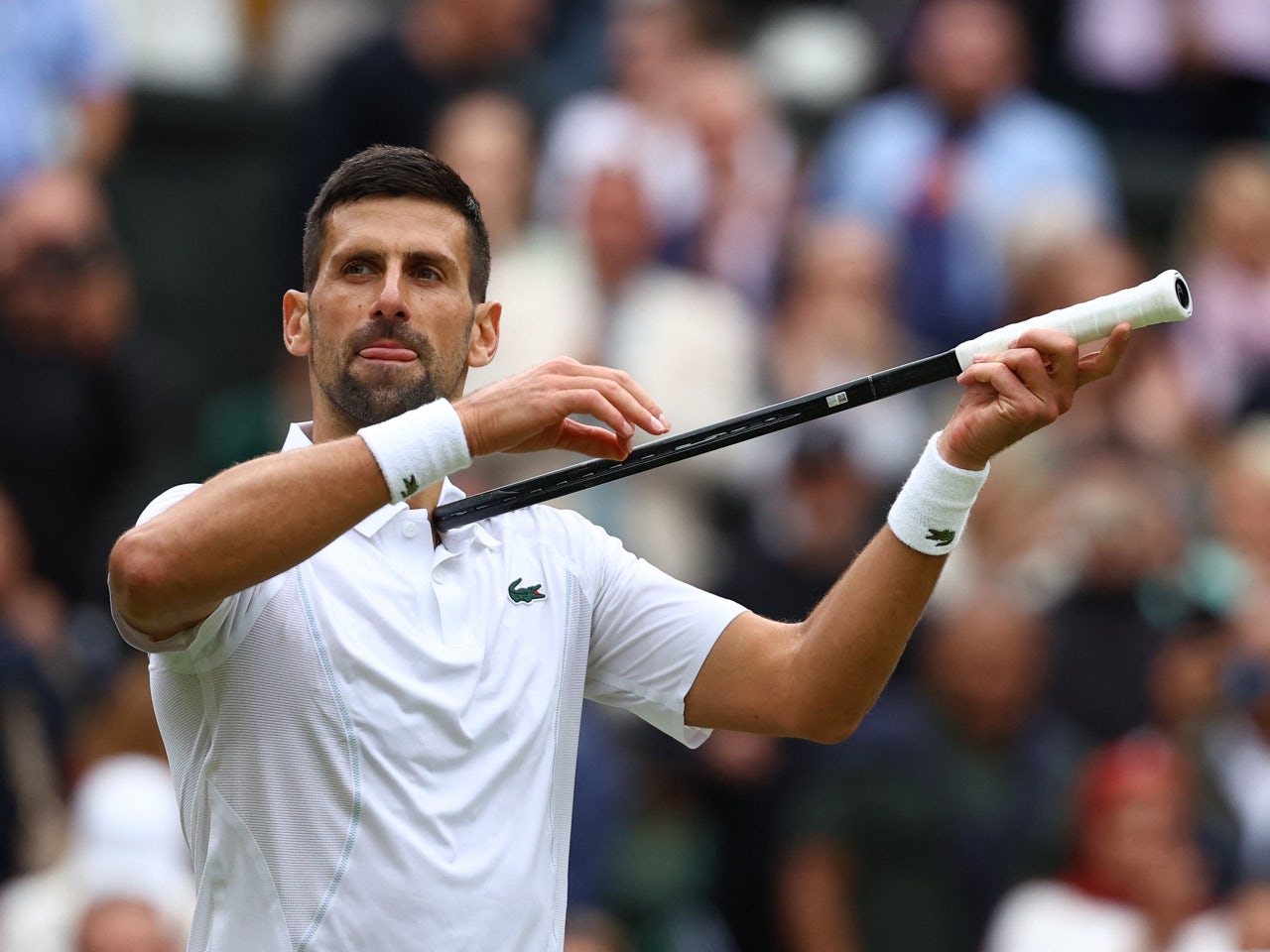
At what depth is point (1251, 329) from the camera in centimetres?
1107

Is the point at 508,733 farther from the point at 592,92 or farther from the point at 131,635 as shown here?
the point at 592,92

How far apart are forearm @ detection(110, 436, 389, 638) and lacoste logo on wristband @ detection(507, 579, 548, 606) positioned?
52cm

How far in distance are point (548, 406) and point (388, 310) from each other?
52 cm

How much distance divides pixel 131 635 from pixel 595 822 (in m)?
4.11

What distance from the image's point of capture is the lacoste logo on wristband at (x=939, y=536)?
14.0 feet

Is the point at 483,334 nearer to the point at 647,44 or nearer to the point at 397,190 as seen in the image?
the point at 397,190

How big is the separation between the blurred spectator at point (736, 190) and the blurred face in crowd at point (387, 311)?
5.89m

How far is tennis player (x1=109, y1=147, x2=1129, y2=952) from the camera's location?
390 centimetres

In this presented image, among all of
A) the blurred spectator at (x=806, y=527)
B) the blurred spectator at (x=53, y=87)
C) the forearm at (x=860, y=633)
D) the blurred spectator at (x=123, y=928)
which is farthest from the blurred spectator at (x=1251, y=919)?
the blurred spectator at (x=53, y=87)

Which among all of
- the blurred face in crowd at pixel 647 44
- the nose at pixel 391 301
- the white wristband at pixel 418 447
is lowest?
the white wristband at pixel 418 447

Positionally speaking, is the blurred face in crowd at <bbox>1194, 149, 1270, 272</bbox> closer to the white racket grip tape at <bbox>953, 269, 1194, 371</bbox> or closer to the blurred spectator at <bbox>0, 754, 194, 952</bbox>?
the blurred spectator at <bbox>0, 754, 194, 952</bbox>

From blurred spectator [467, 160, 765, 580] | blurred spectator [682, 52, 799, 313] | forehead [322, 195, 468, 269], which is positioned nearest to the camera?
forehead [322, 195, 468, 269]

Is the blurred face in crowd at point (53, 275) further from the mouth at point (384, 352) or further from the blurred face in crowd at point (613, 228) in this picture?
the mouth at point (384, 352)

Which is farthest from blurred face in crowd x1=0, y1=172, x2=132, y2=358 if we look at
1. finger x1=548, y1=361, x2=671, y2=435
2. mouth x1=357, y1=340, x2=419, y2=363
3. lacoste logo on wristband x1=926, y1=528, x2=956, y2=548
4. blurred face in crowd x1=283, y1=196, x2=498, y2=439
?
lacoste logo on wristband x1=926, y1=528, x2=956, y2=548
